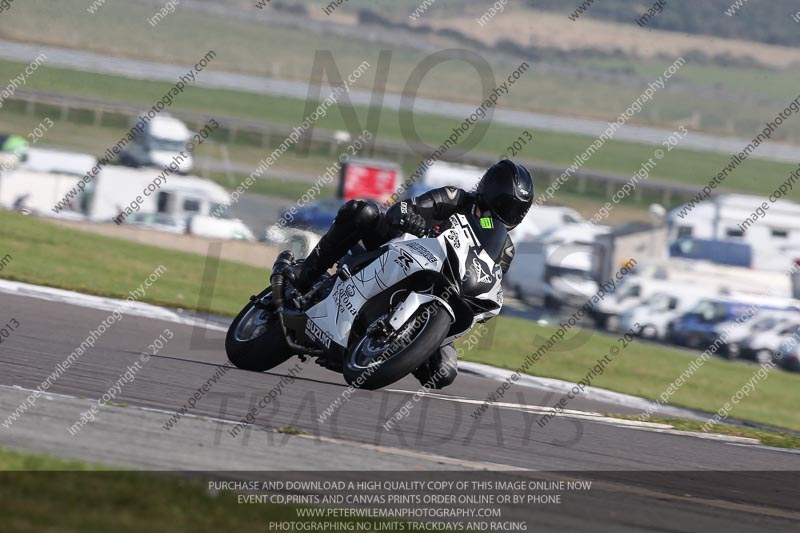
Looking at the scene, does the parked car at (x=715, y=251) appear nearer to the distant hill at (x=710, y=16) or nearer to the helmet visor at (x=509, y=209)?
the helmet visor at (x=509, y=209)

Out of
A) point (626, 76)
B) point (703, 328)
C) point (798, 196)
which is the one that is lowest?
point (703, 328)

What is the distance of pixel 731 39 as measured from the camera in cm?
7631

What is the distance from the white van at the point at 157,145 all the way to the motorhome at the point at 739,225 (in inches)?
702

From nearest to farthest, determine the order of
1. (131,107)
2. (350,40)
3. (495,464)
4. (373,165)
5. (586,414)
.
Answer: (495,464) → (586,414) → (373,165) → (131,107) → (350,40)

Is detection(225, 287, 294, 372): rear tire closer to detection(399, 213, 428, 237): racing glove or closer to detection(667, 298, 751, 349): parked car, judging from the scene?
detection(399, 213, 428, 237): racing glove

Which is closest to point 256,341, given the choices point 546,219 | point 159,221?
point 159,221

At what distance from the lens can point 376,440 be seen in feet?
23.1

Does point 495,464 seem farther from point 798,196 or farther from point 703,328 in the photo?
point 798,196

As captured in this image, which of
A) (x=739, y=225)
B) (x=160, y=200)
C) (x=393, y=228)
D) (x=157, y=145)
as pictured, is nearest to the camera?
(x=393, y=228)

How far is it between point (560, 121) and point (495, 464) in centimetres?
6061

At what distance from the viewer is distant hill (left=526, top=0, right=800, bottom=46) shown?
7638 cm

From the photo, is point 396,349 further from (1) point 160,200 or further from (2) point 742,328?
(1) point 160,200

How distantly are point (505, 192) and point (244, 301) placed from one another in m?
12.2

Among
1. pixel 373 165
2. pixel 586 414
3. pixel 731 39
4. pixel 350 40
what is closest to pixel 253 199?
pixel 373 165
